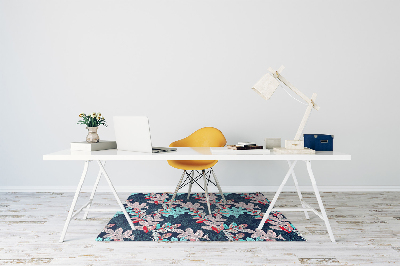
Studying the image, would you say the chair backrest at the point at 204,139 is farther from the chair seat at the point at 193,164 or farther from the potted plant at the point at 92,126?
the potted plant at the point at 92,126

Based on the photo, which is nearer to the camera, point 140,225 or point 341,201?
point 140,225

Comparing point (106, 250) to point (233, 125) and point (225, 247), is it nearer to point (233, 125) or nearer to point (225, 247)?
point (225, 247)

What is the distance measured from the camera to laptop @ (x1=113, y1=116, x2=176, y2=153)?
189cm

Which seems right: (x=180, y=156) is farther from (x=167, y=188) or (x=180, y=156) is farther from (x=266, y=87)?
(x=167, y=188)

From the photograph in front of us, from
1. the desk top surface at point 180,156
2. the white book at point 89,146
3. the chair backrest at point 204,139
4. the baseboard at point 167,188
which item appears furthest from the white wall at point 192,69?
the desk top surface at point 180,156

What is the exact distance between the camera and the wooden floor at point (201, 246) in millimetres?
1781

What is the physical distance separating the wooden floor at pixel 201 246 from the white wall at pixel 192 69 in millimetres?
1127

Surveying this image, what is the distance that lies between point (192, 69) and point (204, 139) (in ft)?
3.10

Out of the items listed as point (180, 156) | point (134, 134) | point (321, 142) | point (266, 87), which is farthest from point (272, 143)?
point (134, 134)

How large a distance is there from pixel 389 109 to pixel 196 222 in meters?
2.81

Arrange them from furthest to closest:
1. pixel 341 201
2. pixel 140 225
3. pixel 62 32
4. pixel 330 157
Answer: pixel 62 32, pixel 341 201, pixel 140 225, pixel 330 157

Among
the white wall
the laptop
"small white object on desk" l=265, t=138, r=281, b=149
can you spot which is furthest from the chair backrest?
the laptop

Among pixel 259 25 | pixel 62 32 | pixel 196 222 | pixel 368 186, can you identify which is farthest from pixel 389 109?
pixel 62 32

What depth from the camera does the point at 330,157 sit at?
6.12 feet
